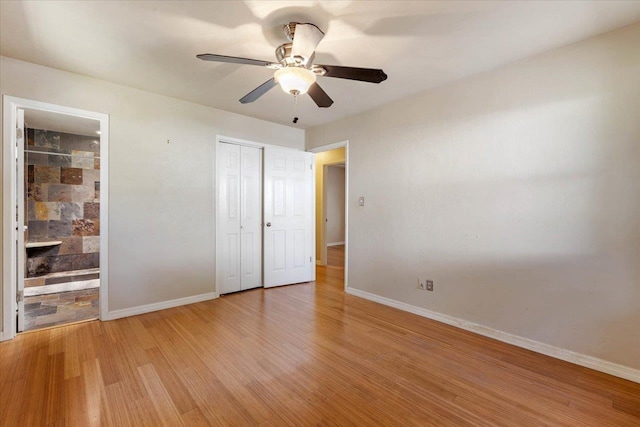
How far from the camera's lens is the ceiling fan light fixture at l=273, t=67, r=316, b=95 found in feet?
6.22

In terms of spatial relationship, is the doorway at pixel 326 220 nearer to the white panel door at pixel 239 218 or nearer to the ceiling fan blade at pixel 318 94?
the white panel door at pixel 239 218

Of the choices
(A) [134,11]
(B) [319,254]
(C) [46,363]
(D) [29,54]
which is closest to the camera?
(A) [134,11]

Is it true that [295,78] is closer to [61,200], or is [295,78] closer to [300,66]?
[300,66]

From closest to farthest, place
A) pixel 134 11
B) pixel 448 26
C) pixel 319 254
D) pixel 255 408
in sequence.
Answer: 1. pixel 255 408
2. pixel 134 11
3. pixel 448 26
4. pixel 319 254

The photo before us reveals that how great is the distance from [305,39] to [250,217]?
9.01 feet

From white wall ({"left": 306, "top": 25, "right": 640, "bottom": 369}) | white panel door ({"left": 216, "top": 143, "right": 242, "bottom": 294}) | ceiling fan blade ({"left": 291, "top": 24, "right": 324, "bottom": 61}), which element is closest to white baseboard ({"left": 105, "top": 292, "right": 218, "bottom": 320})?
white panel door ({"left": 216, "top": 143, "right": 242, "bottom": 294})

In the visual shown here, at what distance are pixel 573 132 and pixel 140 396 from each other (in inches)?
144

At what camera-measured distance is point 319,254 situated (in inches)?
240

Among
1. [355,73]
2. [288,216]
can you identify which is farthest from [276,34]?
[288,216]

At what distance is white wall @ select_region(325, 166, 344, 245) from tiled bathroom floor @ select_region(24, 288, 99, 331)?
613cm

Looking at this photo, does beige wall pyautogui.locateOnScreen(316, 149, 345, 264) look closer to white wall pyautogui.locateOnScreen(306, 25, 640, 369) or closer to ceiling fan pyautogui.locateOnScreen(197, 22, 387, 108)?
white wall pyautogui.locateOnScreen(306, 25, 640, 369)

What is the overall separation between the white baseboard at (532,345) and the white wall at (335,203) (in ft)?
18.0

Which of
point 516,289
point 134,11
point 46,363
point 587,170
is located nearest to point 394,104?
point 587,170

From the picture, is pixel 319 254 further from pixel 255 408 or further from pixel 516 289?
pixel 255 408
